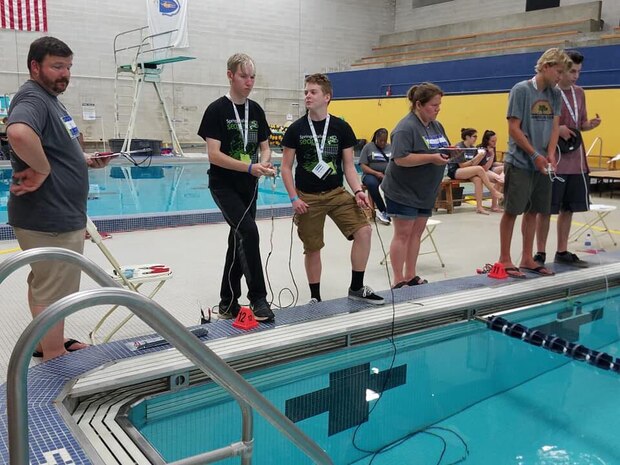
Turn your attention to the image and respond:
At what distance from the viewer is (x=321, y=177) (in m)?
3.28

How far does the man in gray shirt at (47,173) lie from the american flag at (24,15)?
47.2 ft

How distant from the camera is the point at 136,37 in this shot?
16.5 meters

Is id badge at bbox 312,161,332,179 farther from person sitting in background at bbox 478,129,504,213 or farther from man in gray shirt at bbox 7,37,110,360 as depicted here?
person sitting in background at bbox 478,129,504,213

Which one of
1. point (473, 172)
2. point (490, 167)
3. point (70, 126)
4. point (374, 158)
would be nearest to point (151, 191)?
point (374, 158)

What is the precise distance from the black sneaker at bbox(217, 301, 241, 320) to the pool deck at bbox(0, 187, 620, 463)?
20cm

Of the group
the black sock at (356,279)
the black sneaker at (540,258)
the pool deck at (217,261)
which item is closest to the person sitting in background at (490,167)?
the pool deck at (217,261)

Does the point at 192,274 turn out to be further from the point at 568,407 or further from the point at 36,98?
the point at 568,407

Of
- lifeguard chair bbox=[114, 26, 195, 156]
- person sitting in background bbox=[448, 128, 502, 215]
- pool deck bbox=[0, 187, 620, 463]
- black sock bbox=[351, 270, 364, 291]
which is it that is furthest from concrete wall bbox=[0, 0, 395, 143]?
black sock bbox=[351, 270, 364, 291]

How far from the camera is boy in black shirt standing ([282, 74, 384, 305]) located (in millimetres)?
3215

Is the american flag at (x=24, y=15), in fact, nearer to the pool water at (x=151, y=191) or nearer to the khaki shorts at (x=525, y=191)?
the pool water at (x=151, y=191)

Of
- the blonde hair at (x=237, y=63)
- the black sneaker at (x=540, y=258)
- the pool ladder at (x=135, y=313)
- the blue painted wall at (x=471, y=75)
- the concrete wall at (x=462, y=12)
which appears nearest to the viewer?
the pool ladder at (x=135, y=313)

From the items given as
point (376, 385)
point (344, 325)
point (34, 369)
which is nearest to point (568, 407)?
point (376, 385)

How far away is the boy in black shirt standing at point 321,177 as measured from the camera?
3215 millimetres

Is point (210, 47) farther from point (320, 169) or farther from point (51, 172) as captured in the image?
point (51, 172)
